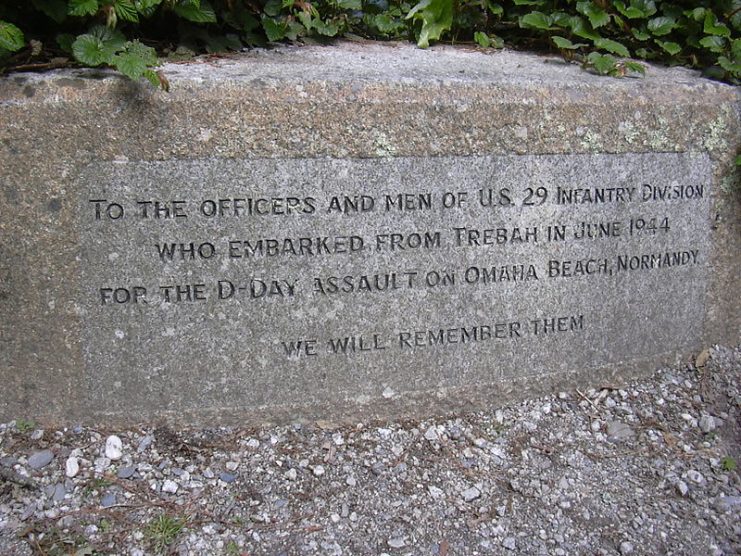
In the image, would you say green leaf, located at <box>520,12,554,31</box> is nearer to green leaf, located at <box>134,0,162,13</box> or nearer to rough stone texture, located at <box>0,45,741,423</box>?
rough stone texture, located at <box>0,45,741,423</box>

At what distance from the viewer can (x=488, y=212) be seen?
2383mm

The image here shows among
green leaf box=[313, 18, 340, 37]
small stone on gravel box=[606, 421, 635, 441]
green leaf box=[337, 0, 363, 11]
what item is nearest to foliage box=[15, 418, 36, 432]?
green leaf box=[313, 18, 340, 37]

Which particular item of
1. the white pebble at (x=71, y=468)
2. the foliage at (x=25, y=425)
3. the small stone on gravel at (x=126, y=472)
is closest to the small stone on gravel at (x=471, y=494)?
the small stone on gravel at (x=126, y=472)

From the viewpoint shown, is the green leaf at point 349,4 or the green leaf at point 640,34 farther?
the green leaf at point 640,34

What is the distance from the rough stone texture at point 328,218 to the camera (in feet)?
6.72

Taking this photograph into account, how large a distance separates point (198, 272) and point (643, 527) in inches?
70.2

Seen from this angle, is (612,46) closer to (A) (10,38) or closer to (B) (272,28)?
(B) (272,28)

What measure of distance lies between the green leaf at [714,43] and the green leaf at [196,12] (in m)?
2.15

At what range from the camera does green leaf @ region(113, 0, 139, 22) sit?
2.03m

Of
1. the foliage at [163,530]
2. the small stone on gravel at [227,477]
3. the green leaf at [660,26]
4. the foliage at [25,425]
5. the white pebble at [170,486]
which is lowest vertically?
the foliage at [163,530]

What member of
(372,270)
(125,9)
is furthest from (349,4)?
(372,270)

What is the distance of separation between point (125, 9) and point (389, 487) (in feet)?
6.18

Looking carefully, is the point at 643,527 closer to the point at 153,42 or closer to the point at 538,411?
the point at 538,411

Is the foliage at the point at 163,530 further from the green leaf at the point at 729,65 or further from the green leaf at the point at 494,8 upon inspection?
the green leaf at the point at 729,65
